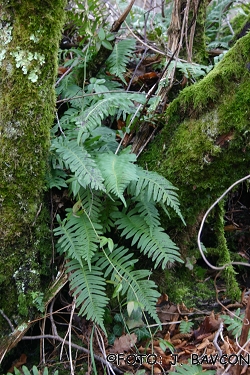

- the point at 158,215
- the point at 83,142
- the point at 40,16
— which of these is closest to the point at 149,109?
the point at 83,142

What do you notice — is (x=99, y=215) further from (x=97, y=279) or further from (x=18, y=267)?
(x=18, y=267)

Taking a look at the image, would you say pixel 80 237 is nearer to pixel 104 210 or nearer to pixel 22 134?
pixel 104 210

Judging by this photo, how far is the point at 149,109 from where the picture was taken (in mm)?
2625

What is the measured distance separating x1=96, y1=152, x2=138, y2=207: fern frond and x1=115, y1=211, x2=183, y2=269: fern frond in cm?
27

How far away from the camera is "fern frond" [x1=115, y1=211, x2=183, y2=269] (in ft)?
7.28

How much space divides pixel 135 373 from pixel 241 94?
178 centimetres

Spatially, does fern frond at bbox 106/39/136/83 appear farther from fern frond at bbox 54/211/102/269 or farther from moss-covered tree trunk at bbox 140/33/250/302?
fern frond at bbox 54/211/102/269

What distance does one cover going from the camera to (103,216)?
234 cm

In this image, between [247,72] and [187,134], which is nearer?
[247,72]

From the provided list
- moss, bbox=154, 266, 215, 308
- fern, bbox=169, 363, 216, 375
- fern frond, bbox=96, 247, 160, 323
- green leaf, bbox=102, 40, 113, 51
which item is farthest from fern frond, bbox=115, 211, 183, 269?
green leaf, bbox=102, 40, 113, 51

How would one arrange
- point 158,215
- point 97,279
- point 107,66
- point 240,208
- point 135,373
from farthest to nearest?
1. point 240,208
2. point 107,66
3. point 158,215
4. point 97,279
5. point 135,373

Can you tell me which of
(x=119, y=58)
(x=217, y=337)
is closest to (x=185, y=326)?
(x=217, y=337)

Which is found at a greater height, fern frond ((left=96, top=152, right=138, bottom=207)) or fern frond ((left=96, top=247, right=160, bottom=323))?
fern frond ((left=96, top=152, right=138, bottom=207))

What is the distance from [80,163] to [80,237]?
442 millimetres
